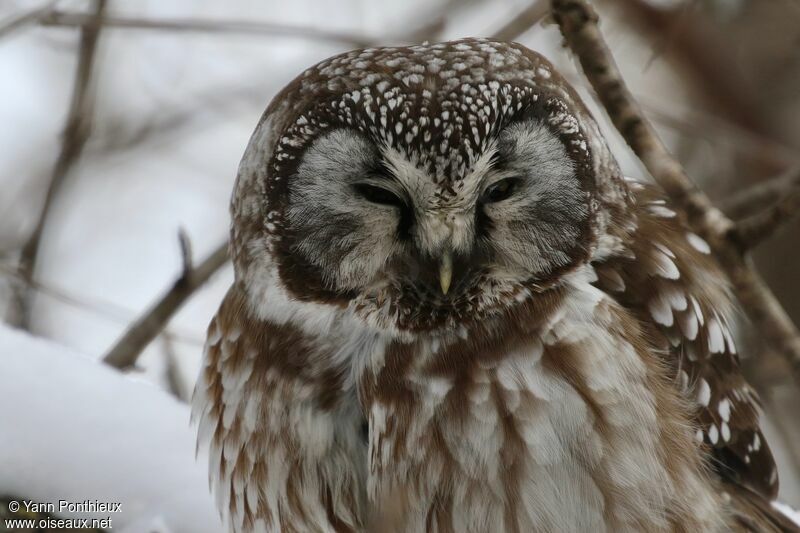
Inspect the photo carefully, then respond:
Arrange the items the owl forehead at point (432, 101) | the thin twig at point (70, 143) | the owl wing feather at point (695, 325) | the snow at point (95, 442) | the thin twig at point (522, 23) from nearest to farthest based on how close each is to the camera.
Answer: the owl forehead at point (432, 101) → the snow at point (95, 442) → the owl wing feather at point (695, 325) → the thin twig at point (522, 23) → the thin twig at point (70, 143)

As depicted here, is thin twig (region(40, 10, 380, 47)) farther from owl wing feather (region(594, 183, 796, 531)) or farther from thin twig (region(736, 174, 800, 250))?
thin twig (region(736, 174, 800, 250))

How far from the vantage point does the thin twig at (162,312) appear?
3.50 m

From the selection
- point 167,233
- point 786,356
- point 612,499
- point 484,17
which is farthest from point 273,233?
point 167,233

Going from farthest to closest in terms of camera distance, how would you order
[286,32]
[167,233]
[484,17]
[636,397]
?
[167,233] < [484,17] < [286,32] < [636,397]

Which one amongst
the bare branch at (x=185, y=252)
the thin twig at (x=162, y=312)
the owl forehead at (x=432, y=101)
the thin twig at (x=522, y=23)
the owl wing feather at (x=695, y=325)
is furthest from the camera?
the thin twig at (x=522, y=23)

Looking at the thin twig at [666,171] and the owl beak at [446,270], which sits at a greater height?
the thin twig at [666,171]

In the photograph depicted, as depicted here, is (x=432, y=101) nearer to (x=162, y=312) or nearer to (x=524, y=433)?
(x=524, y=433)

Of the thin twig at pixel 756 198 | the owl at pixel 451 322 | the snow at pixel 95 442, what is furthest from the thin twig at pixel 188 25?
the thin twig at pixel 756 198

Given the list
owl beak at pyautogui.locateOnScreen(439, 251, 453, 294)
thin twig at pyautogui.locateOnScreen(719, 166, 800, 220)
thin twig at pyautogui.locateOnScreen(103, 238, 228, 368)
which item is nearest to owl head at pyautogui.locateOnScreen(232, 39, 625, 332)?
owl beak at pyautogui.locateOnScreen(439, 251, 453, 294)

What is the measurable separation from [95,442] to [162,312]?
2.21 ft

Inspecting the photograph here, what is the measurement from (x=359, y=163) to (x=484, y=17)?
411 cm

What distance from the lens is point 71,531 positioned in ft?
8.77

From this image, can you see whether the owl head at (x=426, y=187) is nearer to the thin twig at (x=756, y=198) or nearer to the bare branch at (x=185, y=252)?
Result: the bare branch at (x=185, y=252)

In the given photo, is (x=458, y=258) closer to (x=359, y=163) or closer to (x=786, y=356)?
(x=359, y=163)
